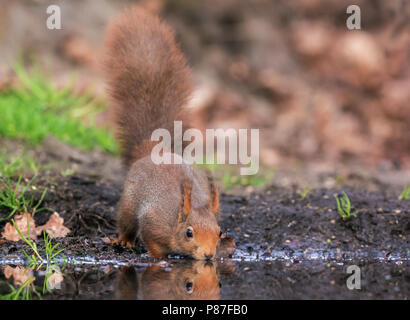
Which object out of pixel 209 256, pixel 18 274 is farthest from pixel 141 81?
pixel 18 274

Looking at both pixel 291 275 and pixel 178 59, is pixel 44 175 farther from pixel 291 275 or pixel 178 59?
pixel 291 275

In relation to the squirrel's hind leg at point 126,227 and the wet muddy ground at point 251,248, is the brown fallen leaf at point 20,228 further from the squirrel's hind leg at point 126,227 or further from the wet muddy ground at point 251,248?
the squirrel's hind leg at point 126,227

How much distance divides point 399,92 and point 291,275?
5.50m

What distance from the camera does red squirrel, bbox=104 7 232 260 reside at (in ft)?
12.8

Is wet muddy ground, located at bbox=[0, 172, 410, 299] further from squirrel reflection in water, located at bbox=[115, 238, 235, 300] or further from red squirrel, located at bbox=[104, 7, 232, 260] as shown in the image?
red squirrel, located at bbox=[104, 7, 232, 260]

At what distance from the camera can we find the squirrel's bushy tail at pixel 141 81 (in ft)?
14.6

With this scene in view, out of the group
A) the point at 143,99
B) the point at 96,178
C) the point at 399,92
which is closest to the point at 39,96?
the point at 96,178

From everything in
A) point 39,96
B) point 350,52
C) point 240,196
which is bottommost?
point 240,196

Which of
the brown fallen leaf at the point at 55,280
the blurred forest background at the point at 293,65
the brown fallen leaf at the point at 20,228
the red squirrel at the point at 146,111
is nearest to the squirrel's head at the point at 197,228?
the red squirrel at the point at 146,111

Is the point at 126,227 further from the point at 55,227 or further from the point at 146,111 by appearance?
the point at 146,111

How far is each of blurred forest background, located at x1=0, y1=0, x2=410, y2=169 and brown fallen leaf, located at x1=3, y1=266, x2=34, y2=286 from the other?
15.9ft

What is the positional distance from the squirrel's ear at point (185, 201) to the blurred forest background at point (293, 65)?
169 inches

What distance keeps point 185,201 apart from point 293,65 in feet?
16.8

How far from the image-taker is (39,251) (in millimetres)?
3701
